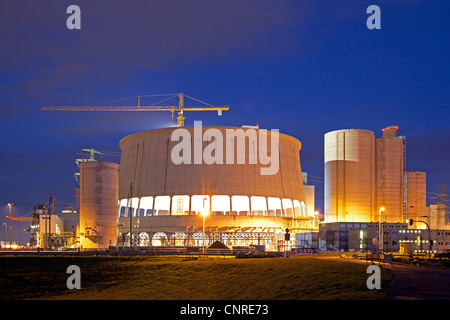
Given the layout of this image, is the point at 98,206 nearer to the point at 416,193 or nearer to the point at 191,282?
the point at 191,282

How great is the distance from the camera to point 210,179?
9900 cm

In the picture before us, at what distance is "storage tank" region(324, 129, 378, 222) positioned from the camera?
135125mm

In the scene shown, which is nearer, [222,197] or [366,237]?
[222,197]

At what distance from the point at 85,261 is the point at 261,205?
59.7 m

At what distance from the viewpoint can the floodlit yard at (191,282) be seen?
1232 inches

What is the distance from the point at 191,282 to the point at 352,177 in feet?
334

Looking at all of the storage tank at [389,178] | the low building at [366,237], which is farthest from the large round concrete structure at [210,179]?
the storage tank at [389,178]

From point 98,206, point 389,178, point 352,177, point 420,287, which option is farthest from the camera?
point 389,178

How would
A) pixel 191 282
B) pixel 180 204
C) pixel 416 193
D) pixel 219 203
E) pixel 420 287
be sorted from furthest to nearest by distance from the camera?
pixel 416 193 < pixel 219 203 < pixel 180 204 < pixel 191 282 < pixel 420 287

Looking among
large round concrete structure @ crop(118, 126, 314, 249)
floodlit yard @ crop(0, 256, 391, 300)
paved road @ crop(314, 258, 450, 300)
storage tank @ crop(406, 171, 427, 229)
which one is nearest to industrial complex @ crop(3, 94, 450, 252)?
large round concrete structure @ crop(118, 126, 314, 249)

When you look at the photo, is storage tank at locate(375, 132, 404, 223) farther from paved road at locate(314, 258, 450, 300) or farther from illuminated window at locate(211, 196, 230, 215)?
paved road at locate(314, 258, 450, 300)

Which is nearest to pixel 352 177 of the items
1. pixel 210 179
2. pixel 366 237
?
pixel 366 237

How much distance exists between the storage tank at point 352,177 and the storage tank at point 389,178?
2.59 metres
